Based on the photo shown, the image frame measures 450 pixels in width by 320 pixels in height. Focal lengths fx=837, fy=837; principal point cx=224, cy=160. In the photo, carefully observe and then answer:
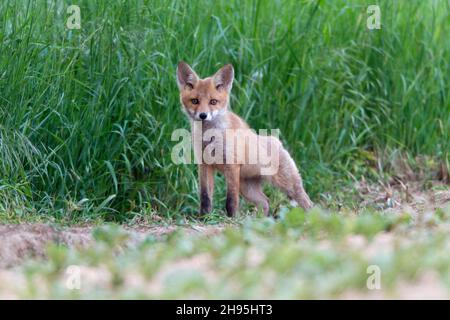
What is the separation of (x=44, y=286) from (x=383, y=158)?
5.90 m

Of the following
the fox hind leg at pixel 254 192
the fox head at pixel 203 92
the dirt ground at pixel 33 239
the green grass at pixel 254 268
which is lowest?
the fox hind leg at pixel 254 192

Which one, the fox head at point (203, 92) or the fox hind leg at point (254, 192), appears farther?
the fox hind leg at point (254, 192)

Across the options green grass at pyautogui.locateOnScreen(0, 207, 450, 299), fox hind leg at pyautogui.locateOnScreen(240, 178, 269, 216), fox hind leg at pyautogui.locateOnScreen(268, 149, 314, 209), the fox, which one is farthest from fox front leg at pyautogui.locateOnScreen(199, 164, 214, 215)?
green grass at pyautogui.locateOnScreen(0, 207, 450, 299)

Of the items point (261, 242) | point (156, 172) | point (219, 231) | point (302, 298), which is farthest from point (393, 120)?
point (302, 298)

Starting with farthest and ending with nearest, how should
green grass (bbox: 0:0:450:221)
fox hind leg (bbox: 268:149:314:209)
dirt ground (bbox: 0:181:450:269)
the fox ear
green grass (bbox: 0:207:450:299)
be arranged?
fox hind leg (bbox: 268:149:314:209) < the fox ear < green grass (bbox: 0:0:450:221) < dirt ground (bbox: 0:181:450:269) < green grass (bbox: 0:207:450:299)

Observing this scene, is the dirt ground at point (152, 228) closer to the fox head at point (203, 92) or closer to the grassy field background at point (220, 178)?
the grassy field background at point (220, 178)

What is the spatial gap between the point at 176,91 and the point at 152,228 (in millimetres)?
1760

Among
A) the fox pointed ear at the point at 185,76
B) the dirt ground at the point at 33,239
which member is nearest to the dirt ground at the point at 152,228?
the dirt ground at the point at 33,239

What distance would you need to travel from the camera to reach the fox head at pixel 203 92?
7371 millimetres

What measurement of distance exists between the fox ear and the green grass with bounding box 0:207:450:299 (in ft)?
8.69

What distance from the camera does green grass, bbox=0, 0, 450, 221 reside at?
7141 millimetres

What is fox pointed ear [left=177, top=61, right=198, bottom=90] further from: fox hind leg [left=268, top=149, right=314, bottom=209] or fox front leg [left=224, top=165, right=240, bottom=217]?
fox hind leg [left=268, top=149, right=314, bottom=209]

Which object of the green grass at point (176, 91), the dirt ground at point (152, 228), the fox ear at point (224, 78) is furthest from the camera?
the fox ear at point (224, 78)

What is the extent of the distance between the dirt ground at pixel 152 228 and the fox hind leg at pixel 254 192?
0.94m
